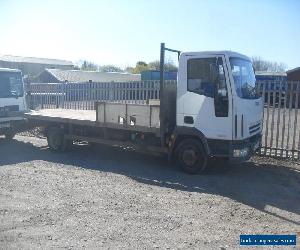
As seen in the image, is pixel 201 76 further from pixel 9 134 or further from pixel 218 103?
pixel 9 134

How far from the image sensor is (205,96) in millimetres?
7836

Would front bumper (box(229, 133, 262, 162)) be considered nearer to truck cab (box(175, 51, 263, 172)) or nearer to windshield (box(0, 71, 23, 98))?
truck cab (box(175, 51, 263, 172))

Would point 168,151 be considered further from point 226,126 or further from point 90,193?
point 90,193

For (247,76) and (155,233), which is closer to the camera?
(155,233)

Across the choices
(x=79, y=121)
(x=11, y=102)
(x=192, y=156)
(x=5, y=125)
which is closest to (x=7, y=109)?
(x=11, y=102)

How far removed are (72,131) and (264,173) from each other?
5.38 meters

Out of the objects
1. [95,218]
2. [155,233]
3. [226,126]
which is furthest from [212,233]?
[226,126]

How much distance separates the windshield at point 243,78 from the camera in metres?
7.71

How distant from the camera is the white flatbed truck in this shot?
302 inches

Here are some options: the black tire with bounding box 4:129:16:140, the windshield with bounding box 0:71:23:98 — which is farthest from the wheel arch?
the windshield with bounding box 0:71:23:98

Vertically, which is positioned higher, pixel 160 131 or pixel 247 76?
pixel 247 76

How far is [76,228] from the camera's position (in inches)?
210

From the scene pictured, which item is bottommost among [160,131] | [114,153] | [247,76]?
[114,153]

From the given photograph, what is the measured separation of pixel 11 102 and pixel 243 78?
8135 millimetres
